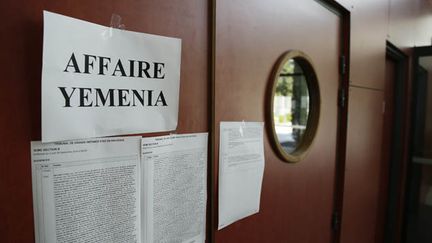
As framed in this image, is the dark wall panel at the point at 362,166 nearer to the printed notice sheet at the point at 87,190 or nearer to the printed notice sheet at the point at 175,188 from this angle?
the printed notice sheet at the point at 175,188

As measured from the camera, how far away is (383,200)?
264 cm

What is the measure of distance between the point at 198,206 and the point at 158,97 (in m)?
0.35

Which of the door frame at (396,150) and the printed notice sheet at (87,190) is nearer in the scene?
the printed notice sheet at (87,190)

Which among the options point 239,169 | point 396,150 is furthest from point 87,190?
point 396,150

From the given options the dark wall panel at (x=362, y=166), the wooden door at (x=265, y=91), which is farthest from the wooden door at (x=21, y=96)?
the dark wall panel at (x=362, y=166)

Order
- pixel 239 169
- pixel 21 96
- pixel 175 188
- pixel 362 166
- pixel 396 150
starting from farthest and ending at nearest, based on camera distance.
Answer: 1. pixel 396 150
2. pixel 362 166
3. pixel 239 169
4. pixel 175 188
5. pixel 21 96

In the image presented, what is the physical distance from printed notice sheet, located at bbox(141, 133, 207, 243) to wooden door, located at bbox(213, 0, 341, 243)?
0.06 meters

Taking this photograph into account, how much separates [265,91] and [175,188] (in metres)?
0.49

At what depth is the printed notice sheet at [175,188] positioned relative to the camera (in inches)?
27.8

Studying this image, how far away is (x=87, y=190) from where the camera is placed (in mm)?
597

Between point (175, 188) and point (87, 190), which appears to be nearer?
point (87, 190)

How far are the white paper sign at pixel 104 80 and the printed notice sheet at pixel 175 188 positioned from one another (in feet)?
0.20

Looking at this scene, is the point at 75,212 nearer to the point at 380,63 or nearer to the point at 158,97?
the point at 158,97

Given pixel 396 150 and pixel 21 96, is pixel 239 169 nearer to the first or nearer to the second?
pixel 21 96
